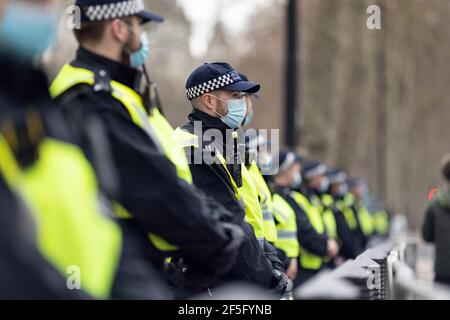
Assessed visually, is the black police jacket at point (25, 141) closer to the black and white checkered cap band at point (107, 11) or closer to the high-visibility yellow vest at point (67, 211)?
the high-visibility yellow vest at point (67, 211)

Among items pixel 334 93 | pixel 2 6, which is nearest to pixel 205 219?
pixel 2 6

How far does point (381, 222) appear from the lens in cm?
2700

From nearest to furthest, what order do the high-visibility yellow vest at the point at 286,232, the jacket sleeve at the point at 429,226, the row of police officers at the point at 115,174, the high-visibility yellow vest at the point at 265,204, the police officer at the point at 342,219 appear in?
the row of police officers at the point at 115,174 → the high-visibility yellow vest at the point at 265,204 → the high-visibility yellow vest at the point at 286,232 → the jacket sleeve at the point at 429,226 → the police officer at the point at 342,219

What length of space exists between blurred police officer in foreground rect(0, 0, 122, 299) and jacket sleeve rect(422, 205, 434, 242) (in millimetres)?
7833

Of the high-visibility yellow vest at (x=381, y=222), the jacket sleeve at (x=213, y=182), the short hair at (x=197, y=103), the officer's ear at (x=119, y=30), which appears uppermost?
the officer's ear at (x=119, y=30)

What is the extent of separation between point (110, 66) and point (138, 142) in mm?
454

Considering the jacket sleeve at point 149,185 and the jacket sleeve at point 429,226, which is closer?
the jacket sleeve at point 149,185

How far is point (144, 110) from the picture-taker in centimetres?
416

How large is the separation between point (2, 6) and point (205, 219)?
4.87 ft

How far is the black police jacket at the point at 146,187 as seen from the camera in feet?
12.6

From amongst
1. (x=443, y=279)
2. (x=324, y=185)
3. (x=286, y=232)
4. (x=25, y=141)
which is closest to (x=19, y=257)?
(x=25, y=141)

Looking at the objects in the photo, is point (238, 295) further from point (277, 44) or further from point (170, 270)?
point (277, 44)

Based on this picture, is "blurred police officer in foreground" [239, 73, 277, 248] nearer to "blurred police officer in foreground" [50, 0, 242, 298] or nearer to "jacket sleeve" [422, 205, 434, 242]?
"blurred police officer in foreground" [50, 0, 242, 298]

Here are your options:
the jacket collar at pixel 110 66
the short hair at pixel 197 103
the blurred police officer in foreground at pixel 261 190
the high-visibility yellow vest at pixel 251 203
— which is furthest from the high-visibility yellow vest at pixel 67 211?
the blurred police officer in foreground at pixel 261 190
